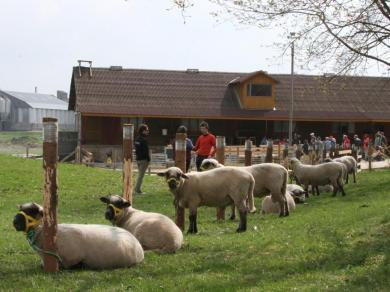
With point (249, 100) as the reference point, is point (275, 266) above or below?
below

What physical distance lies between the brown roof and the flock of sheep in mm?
31177

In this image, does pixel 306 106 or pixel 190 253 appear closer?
pixel 190 253

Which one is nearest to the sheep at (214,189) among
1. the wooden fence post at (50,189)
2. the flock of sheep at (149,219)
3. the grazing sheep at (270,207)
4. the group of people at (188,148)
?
the flock of sheep at (149,219)

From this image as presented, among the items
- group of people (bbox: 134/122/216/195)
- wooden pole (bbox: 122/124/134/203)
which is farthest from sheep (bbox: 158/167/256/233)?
group of people (bbox: 134/122/216/195)

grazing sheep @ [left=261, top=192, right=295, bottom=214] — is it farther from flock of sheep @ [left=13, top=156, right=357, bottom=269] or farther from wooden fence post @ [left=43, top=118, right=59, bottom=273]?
wooden fence post @ [left=43, top=118, right=59, bottom=273]

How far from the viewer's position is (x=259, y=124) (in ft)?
166

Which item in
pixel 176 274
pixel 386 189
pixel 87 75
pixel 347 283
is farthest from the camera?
pixel 87 75

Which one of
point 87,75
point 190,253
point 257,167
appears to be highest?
point 87,75

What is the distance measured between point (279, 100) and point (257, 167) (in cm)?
3718

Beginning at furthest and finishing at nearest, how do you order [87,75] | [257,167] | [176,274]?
Result: [87,75] → [257,167] → [176,274]

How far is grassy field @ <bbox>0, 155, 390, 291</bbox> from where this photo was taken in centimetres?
768

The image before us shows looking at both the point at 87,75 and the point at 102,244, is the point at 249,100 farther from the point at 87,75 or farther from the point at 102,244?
the point at 102,244

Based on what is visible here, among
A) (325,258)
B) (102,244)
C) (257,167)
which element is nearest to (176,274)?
(102,244)

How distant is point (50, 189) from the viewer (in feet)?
27.7
